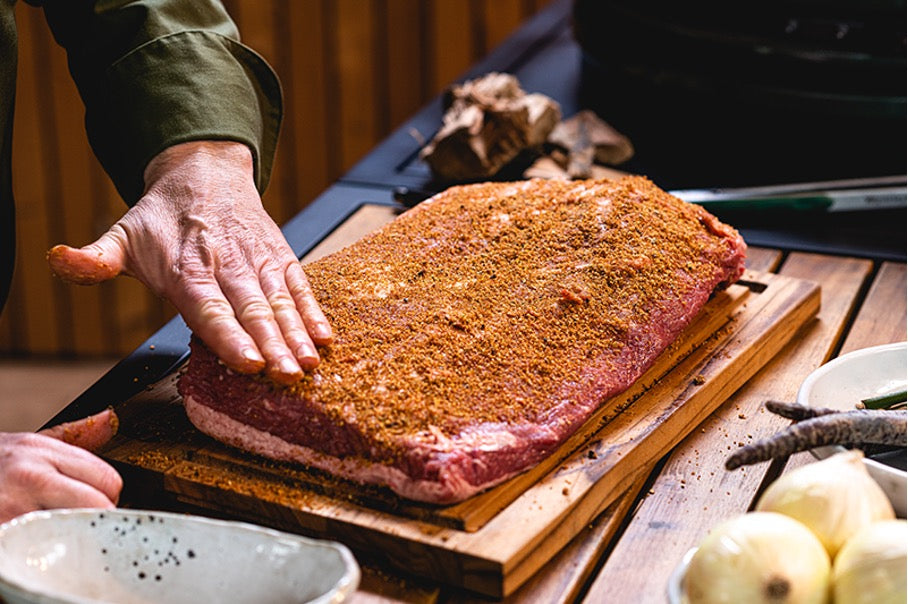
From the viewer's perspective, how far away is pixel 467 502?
42.6 inches

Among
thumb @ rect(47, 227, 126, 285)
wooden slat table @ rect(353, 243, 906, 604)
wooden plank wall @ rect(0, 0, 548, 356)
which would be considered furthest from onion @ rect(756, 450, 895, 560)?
wooden plank wall @ rect(0, 0, 548, 356)

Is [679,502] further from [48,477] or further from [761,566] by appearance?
[48,477]

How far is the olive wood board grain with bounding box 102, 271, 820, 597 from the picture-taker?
103 centimetres

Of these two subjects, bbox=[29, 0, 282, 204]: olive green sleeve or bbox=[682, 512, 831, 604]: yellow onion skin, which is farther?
bbox=[29, 0, 282, 204]: olive green sleeve

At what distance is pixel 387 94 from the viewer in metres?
4.11

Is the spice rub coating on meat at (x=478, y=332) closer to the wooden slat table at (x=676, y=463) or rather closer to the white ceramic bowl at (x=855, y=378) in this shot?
the wooden slat table at (x=676, y=463)

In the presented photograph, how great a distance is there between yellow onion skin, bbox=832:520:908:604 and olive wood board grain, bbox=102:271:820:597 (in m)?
0.30

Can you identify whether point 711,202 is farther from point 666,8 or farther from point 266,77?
point 266,77

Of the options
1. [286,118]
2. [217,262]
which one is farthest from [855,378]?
[286,118]

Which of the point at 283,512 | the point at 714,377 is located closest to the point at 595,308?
the point at 714,377

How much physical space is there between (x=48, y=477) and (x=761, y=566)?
658 mm

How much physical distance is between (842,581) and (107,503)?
664 mm

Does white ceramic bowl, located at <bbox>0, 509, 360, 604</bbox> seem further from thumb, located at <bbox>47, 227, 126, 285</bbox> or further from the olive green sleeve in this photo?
the olive green sleeve

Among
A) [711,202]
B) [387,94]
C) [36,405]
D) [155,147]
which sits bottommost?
[36,405]
